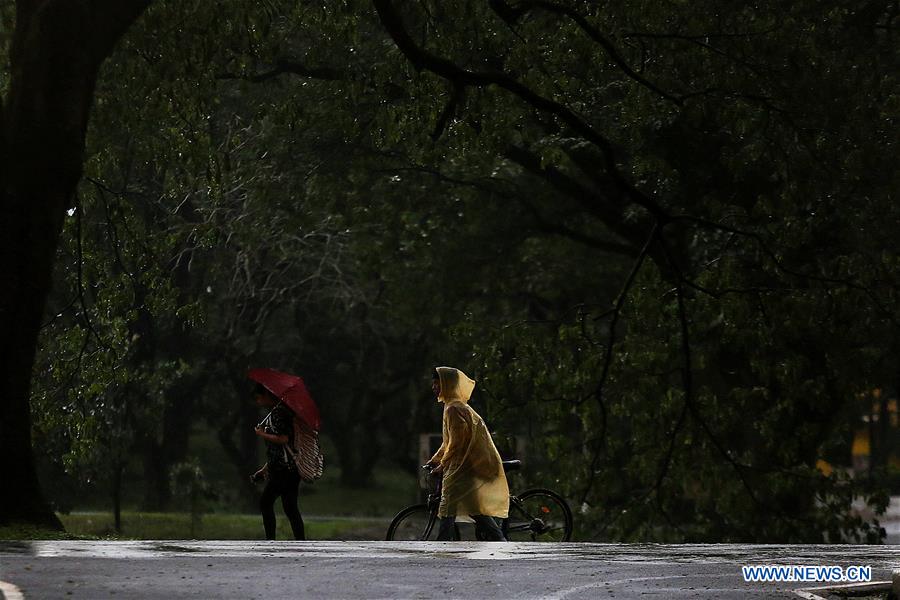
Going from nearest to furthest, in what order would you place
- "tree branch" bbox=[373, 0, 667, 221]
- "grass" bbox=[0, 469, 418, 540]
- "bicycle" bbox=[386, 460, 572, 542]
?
1. "tree branch" bbox=[373, 0, 667, 221]
2. "bicycle" bbox=[386, 460, 572, 542]
3. "grass" bbox=[0, 469, 418, 540]

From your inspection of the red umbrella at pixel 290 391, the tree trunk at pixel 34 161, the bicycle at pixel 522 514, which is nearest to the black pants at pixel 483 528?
the bicycle at pixel 522 514

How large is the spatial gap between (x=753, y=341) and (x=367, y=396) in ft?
98.2

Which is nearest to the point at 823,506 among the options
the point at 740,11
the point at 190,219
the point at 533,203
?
the point at 740,11

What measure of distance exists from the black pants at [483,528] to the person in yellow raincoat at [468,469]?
0.01 meters

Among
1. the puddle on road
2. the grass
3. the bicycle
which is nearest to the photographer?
the puddle on road

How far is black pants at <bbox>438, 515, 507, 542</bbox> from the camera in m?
15.7

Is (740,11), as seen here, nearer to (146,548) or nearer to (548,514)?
(548,514)

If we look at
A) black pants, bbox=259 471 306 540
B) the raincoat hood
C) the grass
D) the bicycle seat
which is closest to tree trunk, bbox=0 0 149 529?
black pants, bbox=259 471 306 540

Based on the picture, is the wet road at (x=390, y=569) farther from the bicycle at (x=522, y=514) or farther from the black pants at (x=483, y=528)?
the bicycle at (x=522, y=514)

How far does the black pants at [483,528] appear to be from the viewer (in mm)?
15688

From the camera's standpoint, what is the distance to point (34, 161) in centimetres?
1573

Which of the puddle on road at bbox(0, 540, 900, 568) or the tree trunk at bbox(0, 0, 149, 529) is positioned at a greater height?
the tree trunk at bbox(0, 0, 149, 529)

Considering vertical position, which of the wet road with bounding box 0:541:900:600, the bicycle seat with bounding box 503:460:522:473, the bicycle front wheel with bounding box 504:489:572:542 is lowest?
the wet road with bounding box 0:541:900:600

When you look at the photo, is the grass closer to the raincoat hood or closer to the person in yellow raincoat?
the person in yellow raincoat
